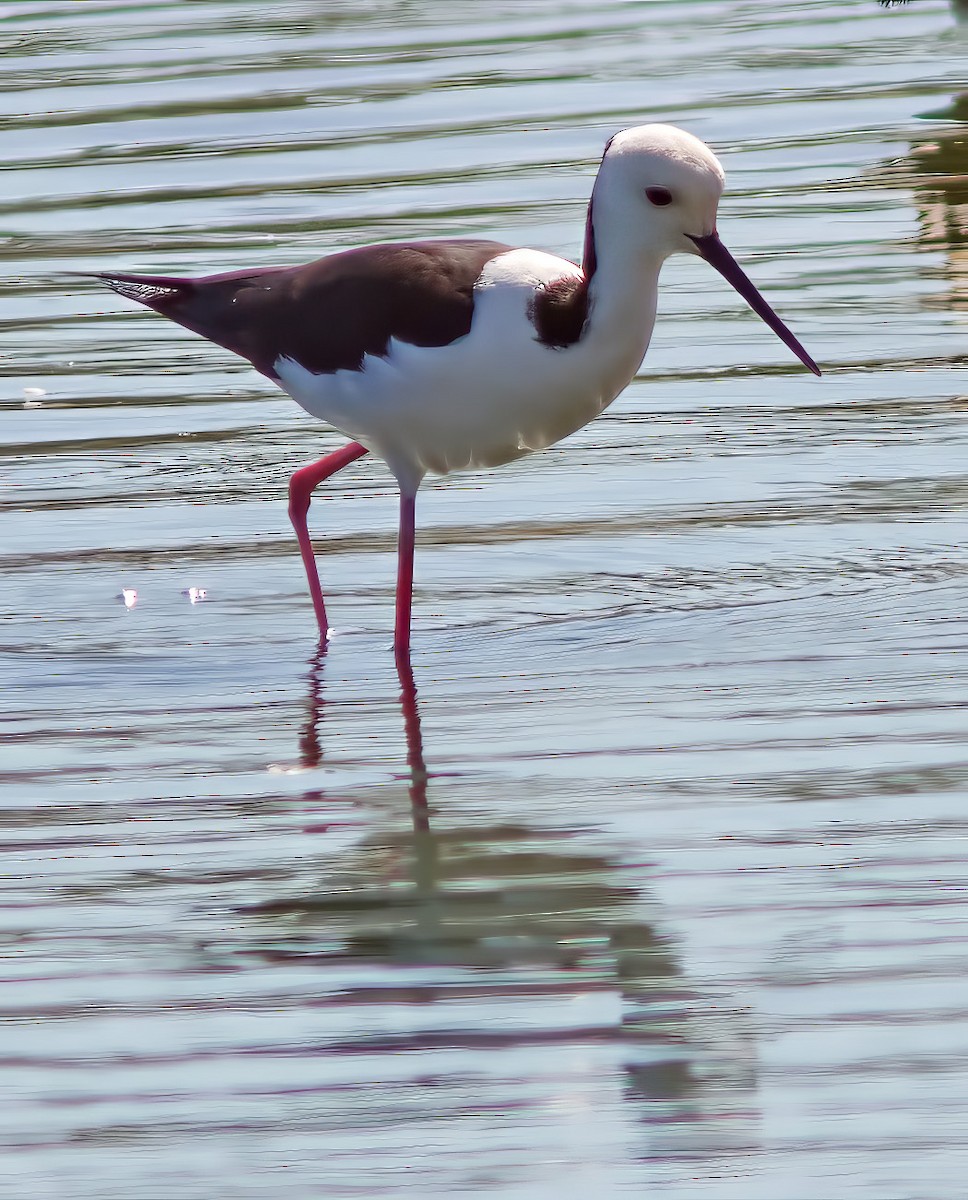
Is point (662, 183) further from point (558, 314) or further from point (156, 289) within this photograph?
point (156, 289)

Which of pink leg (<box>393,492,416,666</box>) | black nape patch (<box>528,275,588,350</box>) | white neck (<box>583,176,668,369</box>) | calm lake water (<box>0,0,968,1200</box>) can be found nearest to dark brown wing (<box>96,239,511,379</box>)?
black nape patch (<box>528,275,588,350</box>)

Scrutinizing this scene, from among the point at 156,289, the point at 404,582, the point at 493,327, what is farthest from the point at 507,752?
the point at 156,289

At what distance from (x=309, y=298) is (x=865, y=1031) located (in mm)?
2646

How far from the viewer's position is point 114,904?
3.92m

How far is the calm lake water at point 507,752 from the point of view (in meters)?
3.21

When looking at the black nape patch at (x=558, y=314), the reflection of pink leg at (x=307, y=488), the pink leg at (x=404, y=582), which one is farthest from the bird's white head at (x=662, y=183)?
the reflection of pink leg at (x=307, y=488)

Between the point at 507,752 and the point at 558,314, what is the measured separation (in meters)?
0.96

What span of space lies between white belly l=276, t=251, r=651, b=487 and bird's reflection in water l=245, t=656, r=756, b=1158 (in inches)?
→ 45.2

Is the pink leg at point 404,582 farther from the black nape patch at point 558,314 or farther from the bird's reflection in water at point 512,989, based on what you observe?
the bird's reflection in water at point 512,989

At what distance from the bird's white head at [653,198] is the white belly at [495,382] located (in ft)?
0.45

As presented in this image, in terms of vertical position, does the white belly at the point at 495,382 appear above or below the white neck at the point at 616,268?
below

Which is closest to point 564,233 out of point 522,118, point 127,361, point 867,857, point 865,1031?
point 127,361

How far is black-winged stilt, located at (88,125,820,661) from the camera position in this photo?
4934 mm

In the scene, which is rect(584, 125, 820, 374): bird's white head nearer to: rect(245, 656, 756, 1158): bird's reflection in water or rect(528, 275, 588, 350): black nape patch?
rect(528, 275, 588, 350): black nape patch
